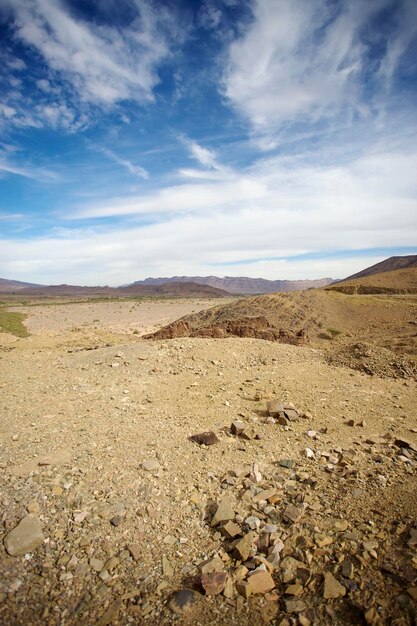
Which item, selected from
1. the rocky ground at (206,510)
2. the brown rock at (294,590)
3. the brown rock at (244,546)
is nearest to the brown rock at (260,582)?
the rocky ground at (206,510)

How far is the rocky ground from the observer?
310 cm

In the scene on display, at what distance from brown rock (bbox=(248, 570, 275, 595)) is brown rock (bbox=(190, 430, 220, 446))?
279 cm

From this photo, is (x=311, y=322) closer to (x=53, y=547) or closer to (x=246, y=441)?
(x=246, y=441)

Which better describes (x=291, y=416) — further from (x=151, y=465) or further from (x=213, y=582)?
(x=213, y=582)

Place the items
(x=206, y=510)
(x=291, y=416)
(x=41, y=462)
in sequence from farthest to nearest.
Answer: (x=291, y=416) < (x=41, y=462) < (x=206, y=510)

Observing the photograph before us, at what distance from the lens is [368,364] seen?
11.5m

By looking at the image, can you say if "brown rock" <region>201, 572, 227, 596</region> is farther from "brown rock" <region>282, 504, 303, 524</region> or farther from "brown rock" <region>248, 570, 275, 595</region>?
"brown rock" <region>282, 504, 303, 524</region>

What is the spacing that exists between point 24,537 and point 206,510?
2.13 metres

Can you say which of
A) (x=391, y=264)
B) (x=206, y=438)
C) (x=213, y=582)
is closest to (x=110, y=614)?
(x=213, y=582)

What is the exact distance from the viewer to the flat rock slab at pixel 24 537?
3.68 m

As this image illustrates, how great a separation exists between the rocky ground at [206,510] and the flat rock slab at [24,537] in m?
0.01

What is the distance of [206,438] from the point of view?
20.1 feet

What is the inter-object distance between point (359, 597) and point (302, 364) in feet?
30.7

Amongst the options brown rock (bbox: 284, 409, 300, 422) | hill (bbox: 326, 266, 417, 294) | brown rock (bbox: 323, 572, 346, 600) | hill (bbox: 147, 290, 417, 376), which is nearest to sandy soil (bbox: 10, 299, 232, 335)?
hill (bbox: 147, 290, 417, 376)
